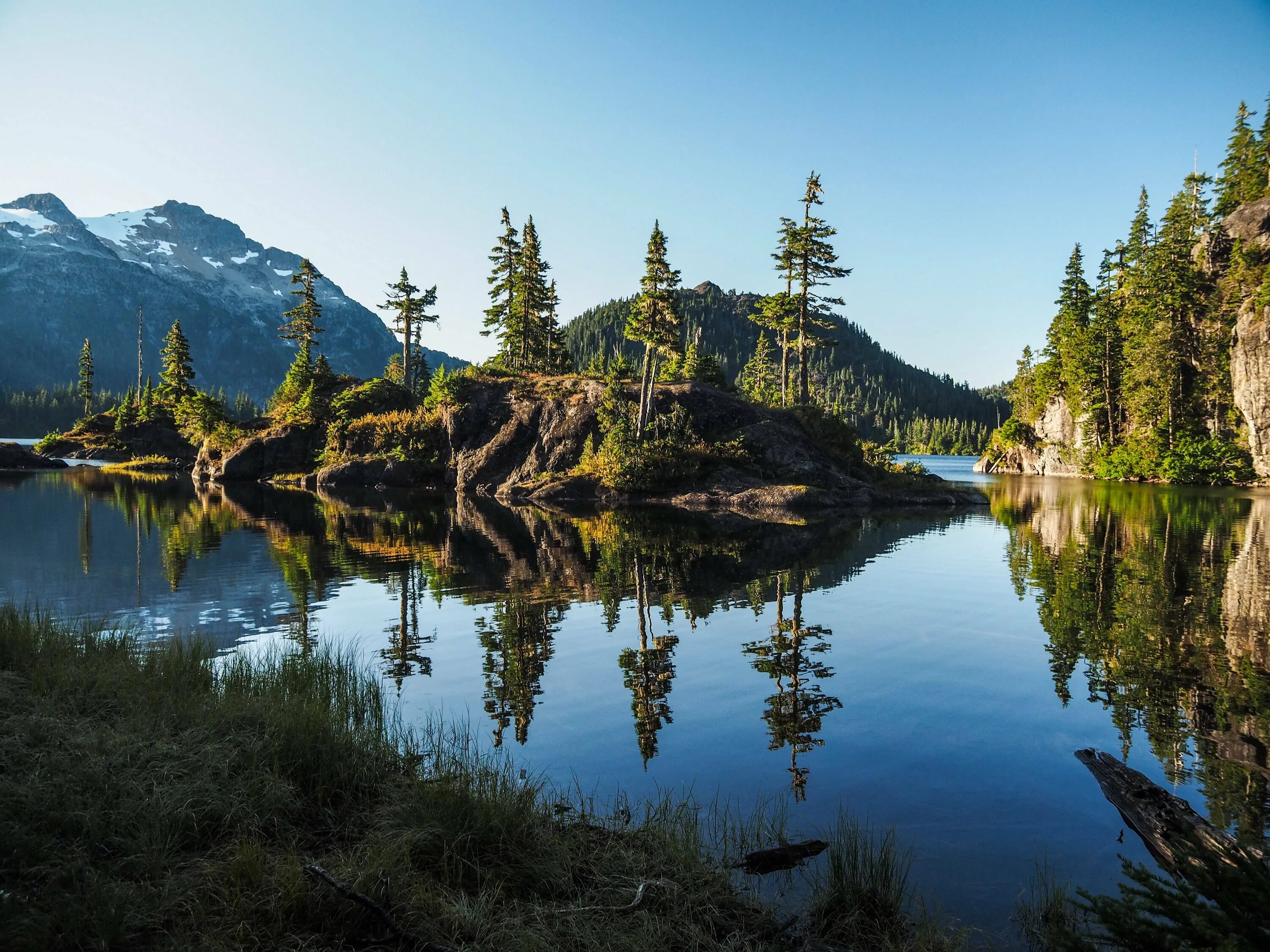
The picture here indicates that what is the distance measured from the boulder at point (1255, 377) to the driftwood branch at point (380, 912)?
7389 cm

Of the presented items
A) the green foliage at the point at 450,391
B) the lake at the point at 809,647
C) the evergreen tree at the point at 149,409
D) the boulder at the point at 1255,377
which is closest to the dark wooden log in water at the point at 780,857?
the lake at the point at 809,647

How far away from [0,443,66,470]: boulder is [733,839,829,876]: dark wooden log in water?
279 ft

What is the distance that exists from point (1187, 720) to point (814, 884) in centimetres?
684

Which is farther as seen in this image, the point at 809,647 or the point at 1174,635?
the point at 1174,635

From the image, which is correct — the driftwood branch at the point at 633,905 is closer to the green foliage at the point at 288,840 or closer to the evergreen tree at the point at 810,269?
the green foliage at the point at 288,840

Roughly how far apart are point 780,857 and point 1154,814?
3.39m

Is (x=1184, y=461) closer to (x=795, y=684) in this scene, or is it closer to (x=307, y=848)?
(x=795, y=684)

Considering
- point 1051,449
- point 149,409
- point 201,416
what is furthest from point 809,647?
point 149,409

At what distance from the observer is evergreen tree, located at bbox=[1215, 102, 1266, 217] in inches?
2790

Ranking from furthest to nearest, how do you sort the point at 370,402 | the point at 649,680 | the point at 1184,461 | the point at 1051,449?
the point at 1051,449, the point at 1184,461, the point at 370,402, the point at 649,680

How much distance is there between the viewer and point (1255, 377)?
5675 cm

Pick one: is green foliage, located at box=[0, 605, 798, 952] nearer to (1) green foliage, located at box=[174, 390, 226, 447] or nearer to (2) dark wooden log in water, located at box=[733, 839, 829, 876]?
(2) dark wooden log in water, located at box=[733, 839, 829, 876]

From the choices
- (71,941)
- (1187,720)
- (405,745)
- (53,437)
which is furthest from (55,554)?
(53,437)

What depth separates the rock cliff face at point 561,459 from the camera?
4325 cm
